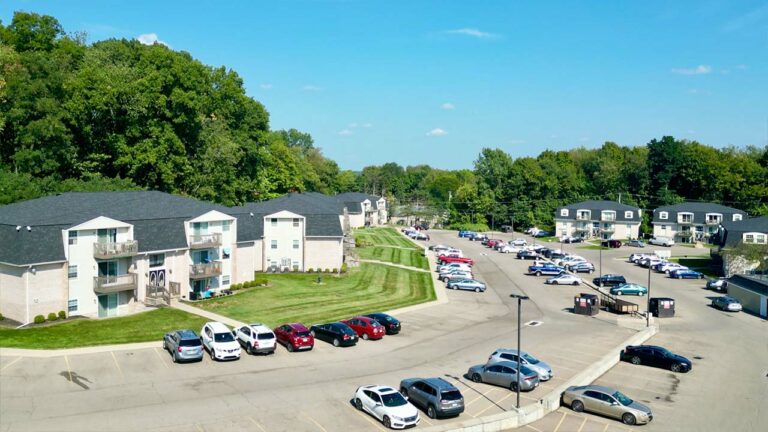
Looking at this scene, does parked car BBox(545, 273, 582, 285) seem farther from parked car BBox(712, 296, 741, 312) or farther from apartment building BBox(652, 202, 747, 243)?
apartment building BBox(652, 202, 747, 243)

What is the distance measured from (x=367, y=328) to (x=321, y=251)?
27.9 m

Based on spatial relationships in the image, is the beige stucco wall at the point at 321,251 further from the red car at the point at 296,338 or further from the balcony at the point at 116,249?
the red car at the point at 296,338

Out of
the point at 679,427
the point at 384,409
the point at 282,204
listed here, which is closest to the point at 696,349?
the point at 679,427

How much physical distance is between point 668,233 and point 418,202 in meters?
87.0

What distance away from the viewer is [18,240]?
4197 centimetres

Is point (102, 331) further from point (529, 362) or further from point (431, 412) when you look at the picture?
point (529, 362)

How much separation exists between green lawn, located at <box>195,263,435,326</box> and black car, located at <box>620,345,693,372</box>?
807 inches

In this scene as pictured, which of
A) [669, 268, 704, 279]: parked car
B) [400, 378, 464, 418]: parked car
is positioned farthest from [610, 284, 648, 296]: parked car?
[400, 378, 464, 418]: parked car

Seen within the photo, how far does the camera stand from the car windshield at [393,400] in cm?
2747

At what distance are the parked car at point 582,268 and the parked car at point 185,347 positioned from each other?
55.9m

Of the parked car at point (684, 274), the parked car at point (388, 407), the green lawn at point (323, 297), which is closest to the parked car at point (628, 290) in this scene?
the parked car at point (684, 274)

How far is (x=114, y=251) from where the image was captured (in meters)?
46.1

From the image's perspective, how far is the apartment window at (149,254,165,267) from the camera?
49.6 meters

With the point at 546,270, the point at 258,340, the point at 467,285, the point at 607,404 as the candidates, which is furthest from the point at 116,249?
the point at 546,270
